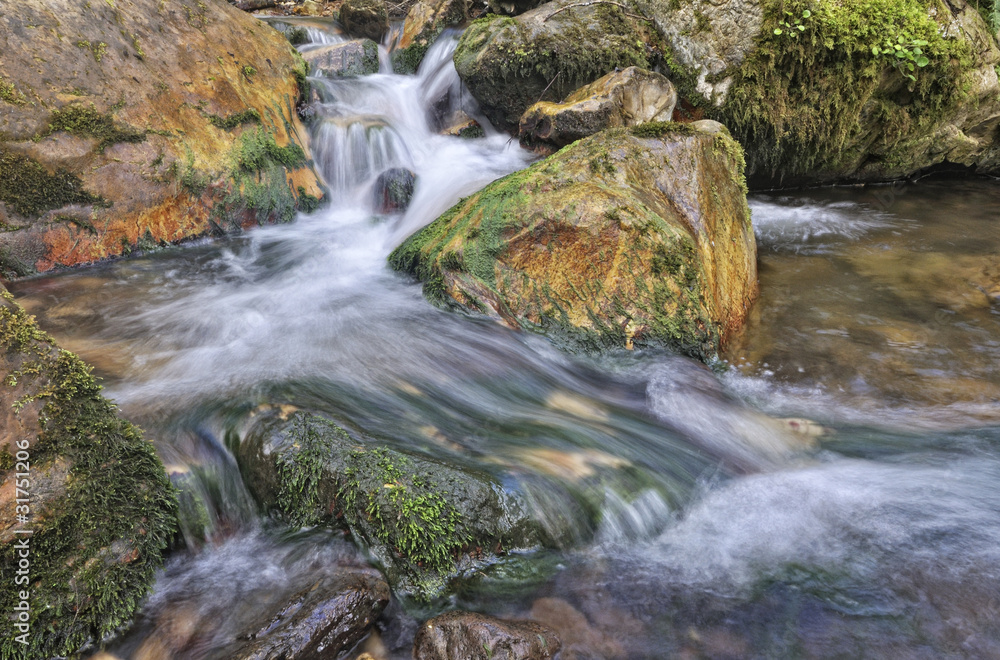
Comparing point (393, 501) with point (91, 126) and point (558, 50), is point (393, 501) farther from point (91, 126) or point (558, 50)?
point (558, 50)

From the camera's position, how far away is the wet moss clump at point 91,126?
5.07 m

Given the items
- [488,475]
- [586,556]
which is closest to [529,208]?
[488,475]

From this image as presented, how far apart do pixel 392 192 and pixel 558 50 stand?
9.61 ft

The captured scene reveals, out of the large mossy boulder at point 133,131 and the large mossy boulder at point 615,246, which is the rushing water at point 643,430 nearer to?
the large mossy boulder at point 615,246

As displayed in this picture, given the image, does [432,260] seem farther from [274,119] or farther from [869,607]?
[869,607]

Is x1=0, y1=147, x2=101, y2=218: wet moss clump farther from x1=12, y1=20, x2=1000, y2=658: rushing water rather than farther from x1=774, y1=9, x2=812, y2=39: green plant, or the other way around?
x1=774, y1=9, x2=812, y2=39: green plant

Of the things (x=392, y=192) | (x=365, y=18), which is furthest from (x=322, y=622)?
(x=365, y=18)

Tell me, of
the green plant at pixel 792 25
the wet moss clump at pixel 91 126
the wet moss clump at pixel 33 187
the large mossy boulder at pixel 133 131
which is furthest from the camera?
the green plant at pixel 792 25

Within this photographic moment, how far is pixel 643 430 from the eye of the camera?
346cm

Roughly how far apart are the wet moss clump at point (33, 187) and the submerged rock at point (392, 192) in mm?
3019

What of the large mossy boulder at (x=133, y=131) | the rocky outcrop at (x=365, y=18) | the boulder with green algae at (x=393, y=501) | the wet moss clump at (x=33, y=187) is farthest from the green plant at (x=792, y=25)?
the rocky outcrop at (x=365, y=18)

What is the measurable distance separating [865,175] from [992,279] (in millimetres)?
3411

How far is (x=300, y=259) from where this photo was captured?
5.97 m

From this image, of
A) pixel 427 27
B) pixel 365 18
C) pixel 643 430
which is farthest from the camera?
pixel 365 18
